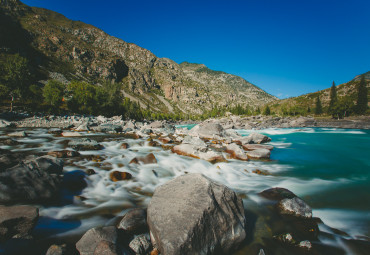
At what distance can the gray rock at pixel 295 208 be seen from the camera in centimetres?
490

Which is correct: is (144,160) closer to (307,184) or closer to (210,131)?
(307,184)

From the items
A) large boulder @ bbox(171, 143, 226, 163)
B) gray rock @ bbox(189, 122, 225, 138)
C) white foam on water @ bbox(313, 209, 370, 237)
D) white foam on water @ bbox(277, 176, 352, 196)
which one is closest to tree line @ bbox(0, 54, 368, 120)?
gray rock @ bbox(189, 122, 225, 138)

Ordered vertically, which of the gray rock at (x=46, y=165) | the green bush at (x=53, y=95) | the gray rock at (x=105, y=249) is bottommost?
the gray rock at (x=105, y=249)

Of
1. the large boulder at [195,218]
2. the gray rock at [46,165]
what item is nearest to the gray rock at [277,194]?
the large boulder at [195,218]

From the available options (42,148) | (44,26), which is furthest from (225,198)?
(44,26)

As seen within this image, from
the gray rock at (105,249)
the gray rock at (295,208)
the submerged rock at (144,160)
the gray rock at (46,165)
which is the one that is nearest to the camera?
the gray rock at (105,249)

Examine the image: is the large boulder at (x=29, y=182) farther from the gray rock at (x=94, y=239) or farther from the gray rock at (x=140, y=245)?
the gray rock at (x=140, y=245)

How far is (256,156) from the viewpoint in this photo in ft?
41.0

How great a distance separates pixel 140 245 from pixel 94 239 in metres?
0.95

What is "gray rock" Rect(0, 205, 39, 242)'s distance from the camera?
3.17m

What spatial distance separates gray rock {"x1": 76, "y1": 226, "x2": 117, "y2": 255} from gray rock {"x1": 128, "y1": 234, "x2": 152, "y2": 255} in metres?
0.40

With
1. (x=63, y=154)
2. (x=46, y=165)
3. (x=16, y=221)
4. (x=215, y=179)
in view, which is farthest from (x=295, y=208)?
(x=63, y=154)

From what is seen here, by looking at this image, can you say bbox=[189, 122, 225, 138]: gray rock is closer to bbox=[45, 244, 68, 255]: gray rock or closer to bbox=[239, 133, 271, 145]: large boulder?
bbox=[239, 133, 271, 145]: large boulder

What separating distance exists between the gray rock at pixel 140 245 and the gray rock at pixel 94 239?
1.32ft
